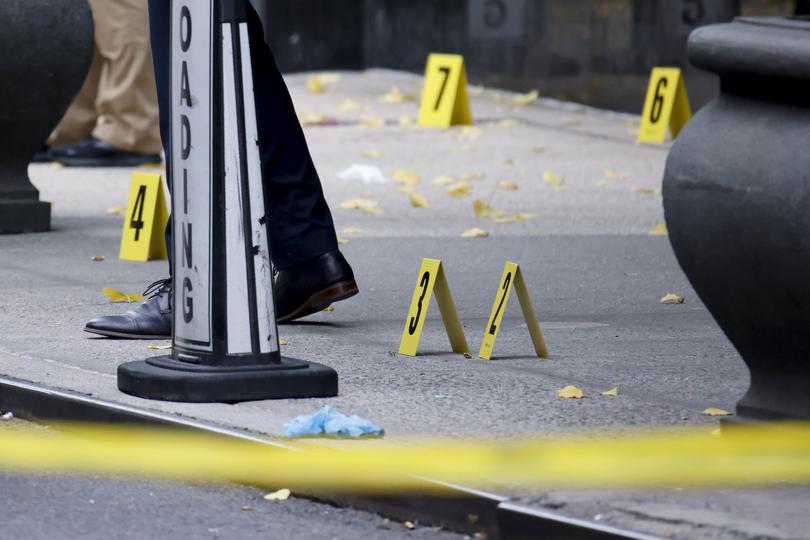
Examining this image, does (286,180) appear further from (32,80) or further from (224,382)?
(32,80)

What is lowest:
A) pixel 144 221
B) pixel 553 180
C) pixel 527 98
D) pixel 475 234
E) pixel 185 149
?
pixel 527 98

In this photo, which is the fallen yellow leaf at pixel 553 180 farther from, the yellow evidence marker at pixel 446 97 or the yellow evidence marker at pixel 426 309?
the yellow evidence marker at pixel 426 309

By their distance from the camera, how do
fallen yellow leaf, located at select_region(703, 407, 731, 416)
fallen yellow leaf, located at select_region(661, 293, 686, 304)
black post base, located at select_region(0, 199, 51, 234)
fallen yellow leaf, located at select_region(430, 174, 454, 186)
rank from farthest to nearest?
fallen yellow leaf, located at select_region(430, 174, 454, 186), black post base, located at select_region(0, 199, 51, 234), fallen yellow leaf, located at select_region(661, 293, 686, 304), fallen yellow leaf, located at select_region(703, 407, 731, 416)

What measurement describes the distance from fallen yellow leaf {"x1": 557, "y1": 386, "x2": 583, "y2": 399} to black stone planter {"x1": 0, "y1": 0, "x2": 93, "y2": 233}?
13.2 ft

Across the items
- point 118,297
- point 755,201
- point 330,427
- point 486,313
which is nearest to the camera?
point 755,201

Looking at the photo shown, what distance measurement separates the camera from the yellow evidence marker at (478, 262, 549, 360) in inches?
214

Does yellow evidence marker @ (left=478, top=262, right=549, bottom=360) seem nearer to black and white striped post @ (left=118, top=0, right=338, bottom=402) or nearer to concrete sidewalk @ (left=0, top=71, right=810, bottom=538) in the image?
concrete sidewalk @ (left=0, top=71, right=810, bottom=538)

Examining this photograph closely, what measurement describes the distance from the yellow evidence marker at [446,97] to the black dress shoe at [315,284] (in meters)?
7.22

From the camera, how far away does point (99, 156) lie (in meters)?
11.0

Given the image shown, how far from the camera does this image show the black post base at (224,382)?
474 centimetres

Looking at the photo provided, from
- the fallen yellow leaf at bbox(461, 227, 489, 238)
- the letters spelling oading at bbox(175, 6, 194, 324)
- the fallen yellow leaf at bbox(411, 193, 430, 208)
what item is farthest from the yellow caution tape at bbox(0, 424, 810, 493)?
the fallen yellow leaf at bbox(411, 193, 430, 208)

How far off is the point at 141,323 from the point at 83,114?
17.8ft

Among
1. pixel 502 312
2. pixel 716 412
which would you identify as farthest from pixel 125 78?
pixel 716 412

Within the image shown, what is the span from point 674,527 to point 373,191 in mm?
6756
